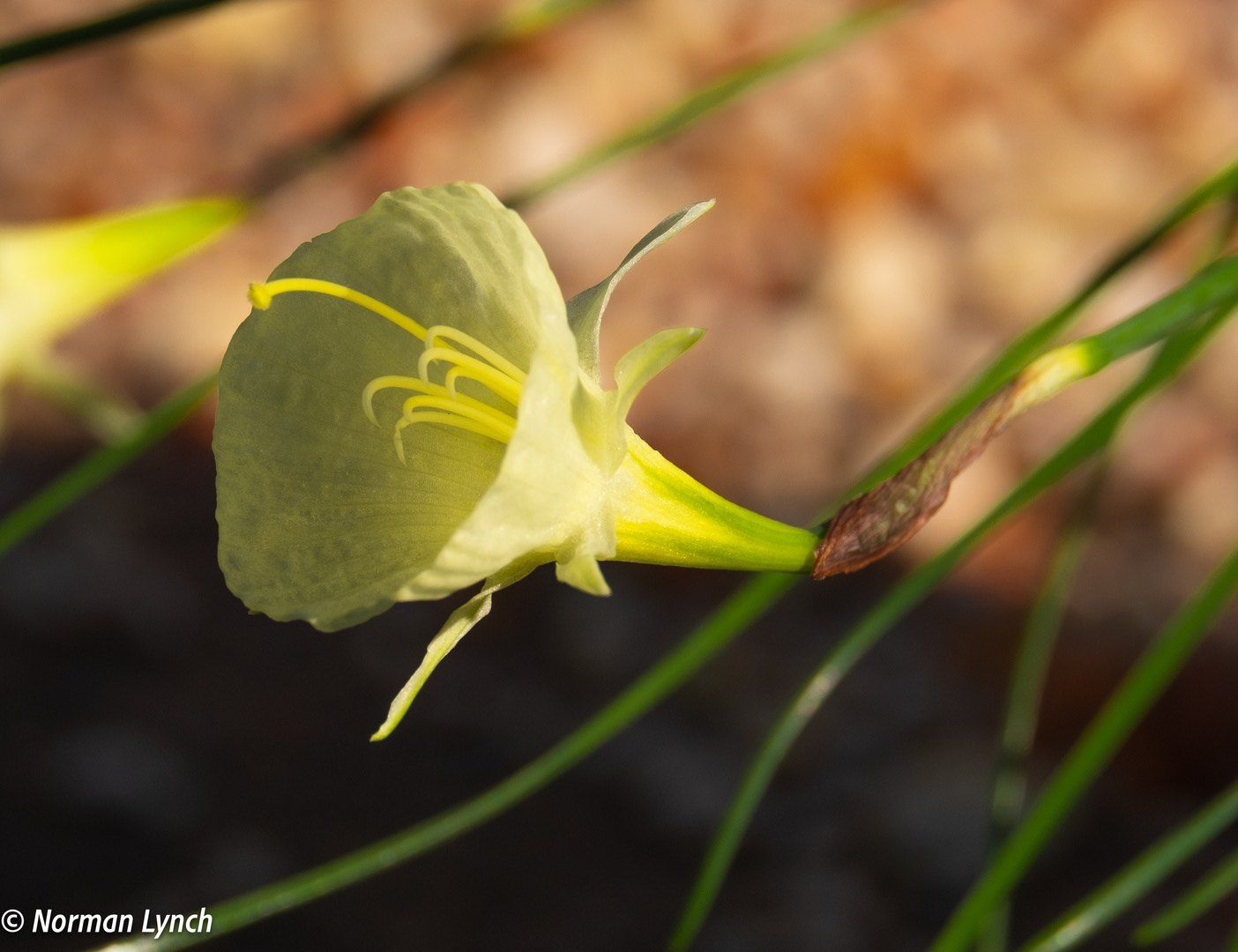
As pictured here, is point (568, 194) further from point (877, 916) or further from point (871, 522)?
point (871, 522)

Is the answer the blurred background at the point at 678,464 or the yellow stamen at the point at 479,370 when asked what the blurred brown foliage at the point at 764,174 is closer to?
the blurred background at the point at 678,464

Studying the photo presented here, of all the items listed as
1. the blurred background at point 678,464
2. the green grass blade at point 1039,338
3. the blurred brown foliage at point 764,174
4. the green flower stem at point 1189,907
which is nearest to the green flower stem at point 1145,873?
the green flower stem at point 1189,907

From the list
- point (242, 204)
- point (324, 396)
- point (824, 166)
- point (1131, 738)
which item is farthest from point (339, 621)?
point (824, 166)

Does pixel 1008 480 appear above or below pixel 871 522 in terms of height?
below

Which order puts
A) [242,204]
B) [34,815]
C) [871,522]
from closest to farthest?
[871,522], [242,204], [34,815]

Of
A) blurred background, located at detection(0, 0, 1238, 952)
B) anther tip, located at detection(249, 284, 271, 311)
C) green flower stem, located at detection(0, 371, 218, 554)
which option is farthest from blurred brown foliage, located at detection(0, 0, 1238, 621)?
anther tip, located at detection(249, 284, 271, 311)

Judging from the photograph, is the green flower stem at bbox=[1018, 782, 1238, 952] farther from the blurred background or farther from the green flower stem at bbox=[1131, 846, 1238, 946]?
the blurred background

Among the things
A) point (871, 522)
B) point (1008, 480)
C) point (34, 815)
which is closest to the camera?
point (871, 522)

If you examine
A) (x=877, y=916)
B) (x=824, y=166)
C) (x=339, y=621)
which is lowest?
(x=877, y=916)
